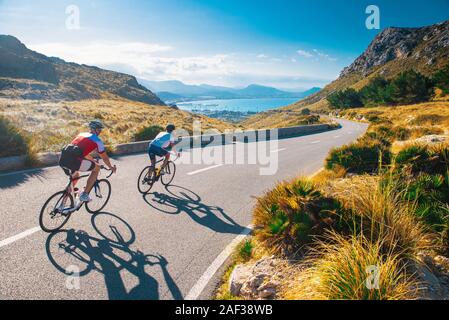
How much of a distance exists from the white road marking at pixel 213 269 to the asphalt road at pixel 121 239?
8 centimetres

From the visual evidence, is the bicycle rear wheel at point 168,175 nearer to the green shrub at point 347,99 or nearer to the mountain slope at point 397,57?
the mountain slope at point 397,57

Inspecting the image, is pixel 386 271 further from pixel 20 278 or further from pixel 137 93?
pixel 137 93

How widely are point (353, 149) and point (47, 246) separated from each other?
8.47 metres

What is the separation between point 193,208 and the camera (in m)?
6.74

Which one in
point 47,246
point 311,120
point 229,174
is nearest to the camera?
point 47,246

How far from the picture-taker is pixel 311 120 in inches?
1827

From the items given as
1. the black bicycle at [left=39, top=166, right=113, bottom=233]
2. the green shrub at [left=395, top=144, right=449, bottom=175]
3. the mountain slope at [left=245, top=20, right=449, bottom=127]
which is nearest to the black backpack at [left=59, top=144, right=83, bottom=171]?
the black bicycle at [left=39, top=166, right=113, bottom=233]

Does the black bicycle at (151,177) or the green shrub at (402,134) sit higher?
the green shrub at (402,134)

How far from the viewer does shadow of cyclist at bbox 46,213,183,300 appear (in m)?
3.63

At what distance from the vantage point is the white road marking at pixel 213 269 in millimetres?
3643

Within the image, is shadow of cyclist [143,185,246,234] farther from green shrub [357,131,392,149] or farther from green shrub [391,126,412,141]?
green shrub [391,126,412,141]

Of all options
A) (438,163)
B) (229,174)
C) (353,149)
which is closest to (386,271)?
(438,163)

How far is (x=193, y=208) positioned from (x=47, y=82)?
317 ft

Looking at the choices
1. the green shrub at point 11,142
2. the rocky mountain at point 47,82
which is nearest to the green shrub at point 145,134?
the green shrub at point 11,142
